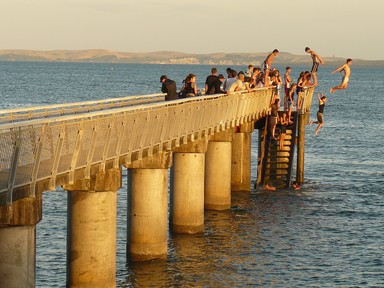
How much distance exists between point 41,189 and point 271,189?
28182mm

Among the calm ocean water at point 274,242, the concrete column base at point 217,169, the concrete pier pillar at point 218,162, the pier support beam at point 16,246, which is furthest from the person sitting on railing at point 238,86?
the pier support beam at point 16,246

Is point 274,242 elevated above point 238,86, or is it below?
below

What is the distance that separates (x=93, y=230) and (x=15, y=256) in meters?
5.59

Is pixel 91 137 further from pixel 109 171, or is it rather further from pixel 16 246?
pixel 16 246

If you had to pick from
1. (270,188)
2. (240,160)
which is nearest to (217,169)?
(240,160)

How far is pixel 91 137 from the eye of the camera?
23.2 m

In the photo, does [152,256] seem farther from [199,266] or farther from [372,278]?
[372,278]

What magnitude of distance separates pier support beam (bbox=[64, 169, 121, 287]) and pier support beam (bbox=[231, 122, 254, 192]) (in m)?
20.1

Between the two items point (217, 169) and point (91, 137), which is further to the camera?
point (217, 169)

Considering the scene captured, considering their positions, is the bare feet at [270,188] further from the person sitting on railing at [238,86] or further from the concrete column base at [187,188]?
the concrete column base at [187,188]

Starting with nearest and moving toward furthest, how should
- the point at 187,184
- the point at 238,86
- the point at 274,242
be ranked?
the point at 187,184 < the point at 274,242 < the point at 238,86

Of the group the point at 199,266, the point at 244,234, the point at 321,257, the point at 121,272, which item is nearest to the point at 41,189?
the point at 121,272

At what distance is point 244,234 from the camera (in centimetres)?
3725

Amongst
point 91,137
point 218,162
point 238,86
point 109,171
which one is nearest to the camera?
point 91,137
